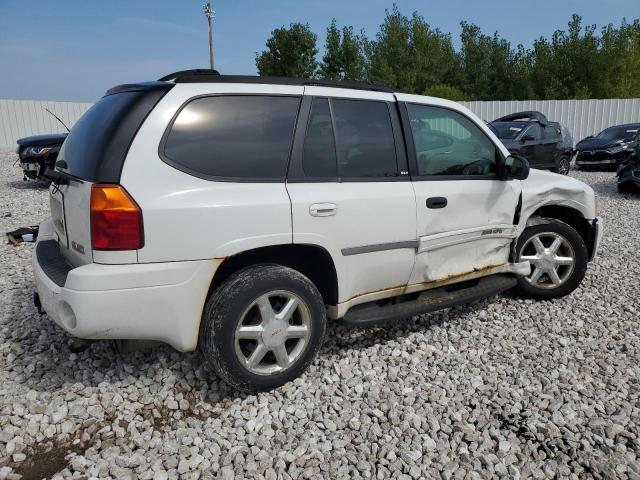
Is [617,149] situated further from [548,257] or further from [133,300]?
[133,300]

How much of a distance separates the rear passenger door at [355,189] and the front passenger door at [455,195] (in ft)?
0.42

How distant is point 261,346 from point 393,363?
1020 millimetres

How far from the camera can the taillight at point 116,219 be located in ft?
7.80

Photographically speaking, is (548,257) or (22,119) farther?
(22,119)

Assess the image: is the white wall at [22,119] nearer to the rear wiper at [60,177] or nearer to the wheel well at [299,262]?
the rear wiper at [60,177]

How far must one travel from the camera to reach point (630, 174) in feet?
35.3

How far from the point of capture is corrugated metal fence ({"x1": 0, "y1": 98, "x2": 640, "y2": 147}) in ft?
69.7

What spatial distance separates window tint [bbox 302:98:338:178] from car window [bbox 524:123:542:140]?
1104cm

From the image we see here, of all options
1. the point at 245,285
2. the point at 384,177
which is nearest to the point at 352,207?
the point at 384,177

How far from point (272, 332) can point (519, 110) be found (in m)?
22.9

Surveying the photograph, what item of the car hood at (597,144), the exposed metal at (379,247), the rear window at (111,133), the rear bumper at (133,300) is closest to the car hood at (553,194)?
the exposed metal at (379,247)

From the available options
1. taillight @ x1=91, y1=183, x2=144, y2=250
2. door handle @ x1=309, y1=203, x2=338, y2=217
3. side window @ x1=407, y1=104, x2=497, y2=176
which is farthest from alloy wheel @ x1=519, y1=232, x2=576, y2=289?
taillight @ x1=91, y1=183, x2=144, y2=250

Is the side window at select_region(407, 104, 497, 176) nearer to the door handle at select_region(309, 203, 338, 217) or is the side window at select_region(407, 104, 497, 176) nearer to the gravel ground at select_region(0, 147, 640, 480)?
the door handle at select_region(309, 203, 338, 217)

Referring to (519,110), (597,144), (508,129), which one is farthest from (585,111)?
(508,129)
